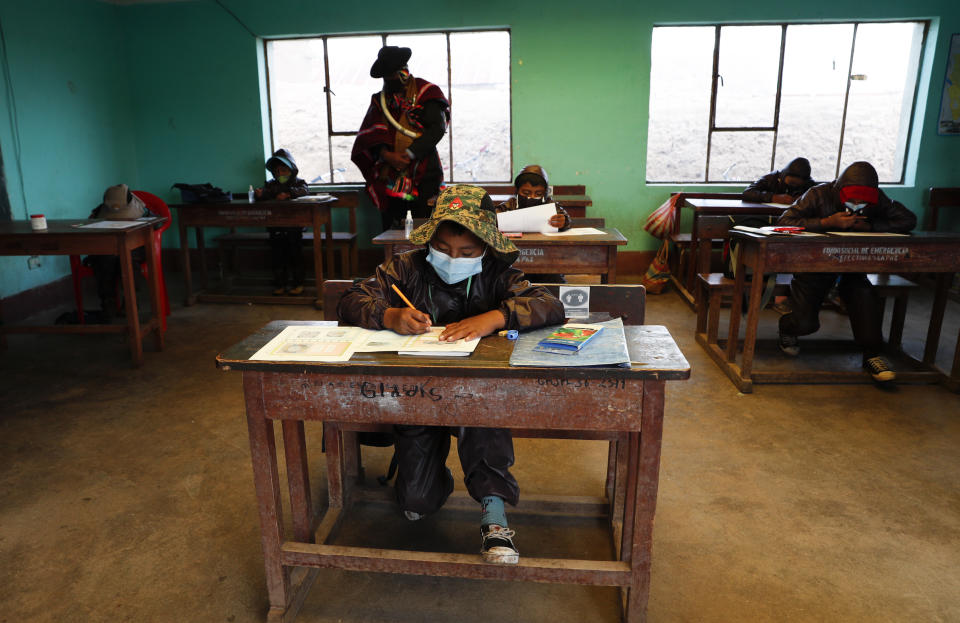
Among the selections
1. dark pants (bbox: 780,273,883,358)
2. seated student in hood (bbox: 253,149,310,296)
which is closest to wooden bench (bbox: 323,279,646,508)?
dark pants (bbox: 780,273,883,358)

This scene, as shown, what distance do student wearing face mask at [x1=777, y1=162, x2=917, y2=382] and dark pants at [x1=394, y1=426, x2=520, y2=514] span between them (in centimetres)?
261

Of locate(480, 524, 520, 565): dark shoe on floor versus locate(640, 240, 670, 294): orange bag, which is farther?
locate(640, 240, 670, 294): orange bag

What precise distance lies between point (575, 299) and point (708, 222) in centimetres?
308

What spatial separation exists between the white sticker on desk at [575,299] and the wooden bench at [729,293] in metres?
2.10

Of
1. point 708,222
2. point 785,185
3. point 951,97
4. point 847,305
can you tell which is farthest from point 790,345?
point 951,97

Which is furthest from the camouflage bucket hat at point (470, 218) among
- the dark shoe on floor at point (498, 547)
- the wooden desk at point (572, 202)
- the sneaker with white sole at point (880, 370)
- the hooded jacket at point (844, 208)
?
the wooden desk at point (572, 202)

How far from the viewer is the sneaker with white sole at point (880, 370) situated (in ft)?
11.2

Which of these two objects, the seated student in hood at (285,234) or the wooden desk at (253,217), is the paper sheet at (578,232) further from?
the seated student in hood at (285,234)

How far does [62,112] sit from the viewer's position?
18.5 feet

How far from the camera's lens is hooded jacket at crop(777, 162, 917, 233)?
11.3 ft

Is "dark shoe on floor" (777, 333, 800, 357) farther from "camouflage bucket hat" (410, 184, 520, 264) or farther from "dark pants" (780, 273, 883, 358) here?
"camouflage bucket hat" (410, 184, 520, 264)

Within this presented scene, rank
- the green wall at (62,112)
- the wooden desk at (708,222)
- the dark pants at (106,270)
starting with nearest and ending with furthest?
the dark pants at (106,270) → the wooden desk at (708,222) → the green wall at (62,112)

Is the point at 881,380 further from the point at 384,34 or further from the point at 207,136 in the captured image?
the point at 207,136

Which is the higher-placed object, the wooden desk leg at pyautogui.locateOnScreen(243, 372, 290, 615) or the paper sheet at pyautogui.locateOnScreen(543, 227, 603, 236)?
the paper sheet at pyautogui.locateOnScreen(543, 227, 603, 236)
